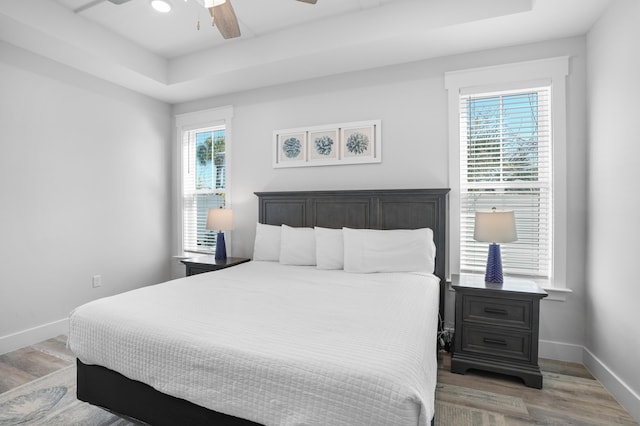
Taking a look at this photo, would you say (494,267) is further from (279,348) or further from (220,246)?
(220,246)

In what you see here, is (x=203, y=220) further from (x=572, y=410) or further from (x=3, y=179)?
(x=572, y=410)

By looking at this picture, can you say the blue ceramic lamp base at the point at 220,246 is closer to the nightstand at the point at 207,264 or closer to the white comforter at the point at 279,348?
the nightstand at the point at 207,264

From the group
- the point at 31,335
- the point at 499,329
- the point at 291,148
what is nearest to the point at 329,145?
the point at 291,148

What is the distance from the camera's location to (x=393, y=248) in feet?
9.08

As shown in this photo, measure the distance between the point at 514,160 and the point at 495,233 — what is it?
2.65ft

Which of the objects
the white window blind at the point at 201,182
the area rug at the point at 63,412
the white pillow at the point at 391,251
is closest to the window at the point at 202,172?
the white window blind at the point at 201,182

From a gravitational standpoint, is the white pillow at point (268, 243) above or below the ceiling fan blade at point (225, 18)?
below

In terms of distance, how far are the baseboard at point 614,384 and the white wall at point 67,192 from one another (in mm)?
4512

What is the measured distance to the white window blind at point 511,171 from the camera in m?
2.77

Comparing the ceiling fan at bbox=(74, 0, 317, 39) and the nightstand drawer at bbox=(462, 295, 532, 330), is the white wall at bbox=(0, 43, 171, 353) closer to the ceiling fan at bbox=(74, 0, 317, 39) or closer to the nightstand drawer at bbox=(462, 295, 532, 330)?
the ceiling fan at bbox=(74, 0, 317, 39)

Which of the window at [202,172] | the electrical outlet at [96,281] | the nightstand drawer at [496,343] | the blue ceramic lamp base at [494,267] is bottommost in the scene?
the nightstand drawer at [496,343]

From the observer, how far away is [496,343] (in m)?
2.40

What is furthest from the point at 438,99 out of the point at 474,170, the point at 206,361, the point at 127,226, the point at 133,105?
the point at 127,226

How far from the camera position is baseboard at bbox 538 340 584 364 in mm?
2631
